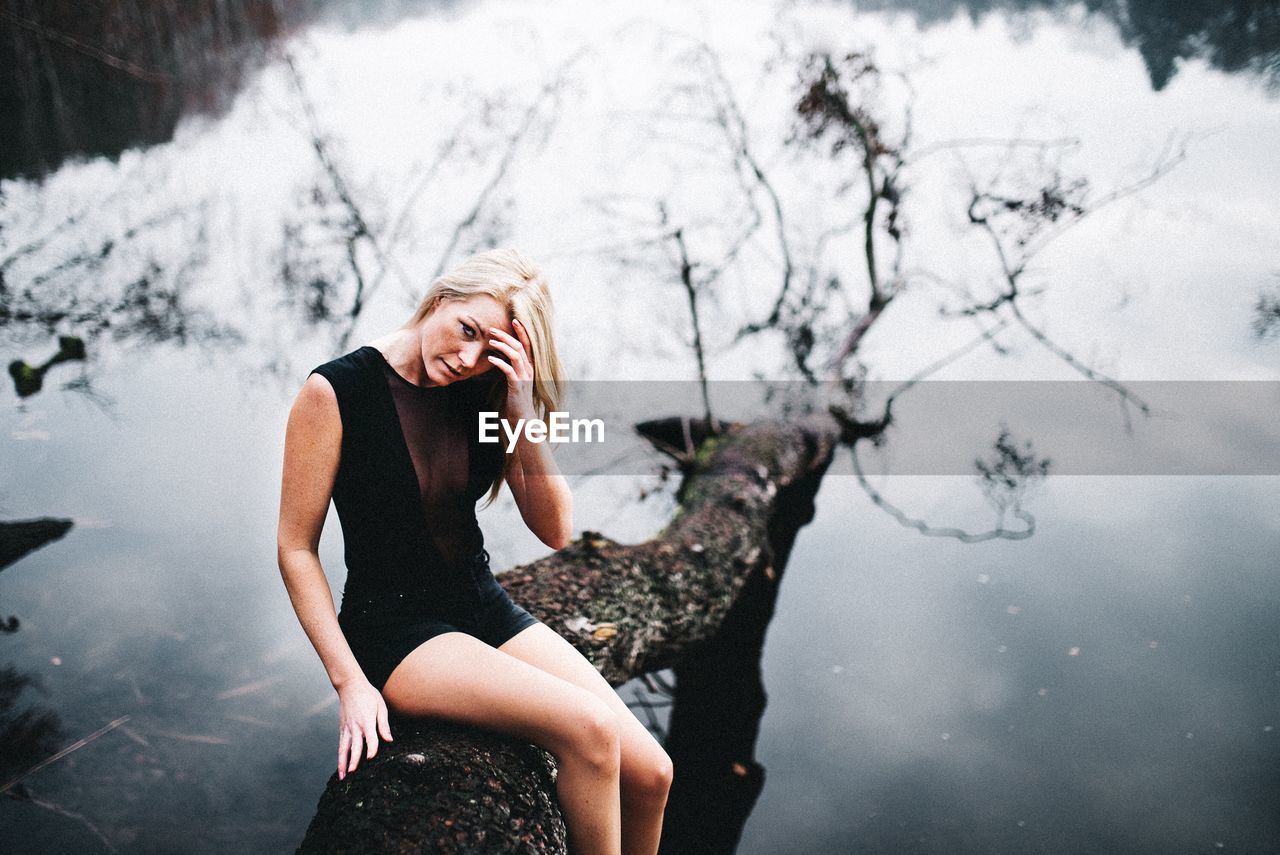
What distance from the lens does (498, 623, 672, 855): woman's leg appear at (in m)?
1.53

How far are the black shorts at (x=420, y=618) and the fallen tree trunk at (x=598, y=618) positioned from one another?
0.16 meters

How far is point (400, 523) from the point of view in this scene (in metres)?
1.58

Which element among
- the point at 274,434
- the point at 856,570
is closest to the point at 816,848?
the point at 856,570

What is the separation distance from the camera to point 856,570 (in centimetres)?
395

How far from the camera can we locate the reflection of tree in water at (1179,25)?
14.8 feet

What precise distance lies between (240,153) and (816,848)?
559 centimetres

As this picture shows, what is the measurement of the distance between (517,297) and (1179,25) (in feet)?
18.2

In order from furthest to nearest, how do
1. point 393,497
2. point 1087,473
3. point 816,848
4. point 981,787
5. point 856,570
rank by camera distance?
point 1087,473, point 856,570, point 981,787, point 816,848, point 393,497

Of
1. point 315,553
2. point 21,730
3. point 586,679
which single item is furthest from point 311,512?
point 21,730

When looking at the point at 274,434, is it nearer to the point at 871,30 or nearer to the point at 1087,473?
the point at 871,30

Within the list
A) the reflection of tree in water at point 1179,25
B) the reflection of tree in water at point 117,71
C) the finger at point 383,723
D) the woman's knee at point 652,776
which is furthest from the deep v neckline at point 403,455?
the reflection of tree in water at point 117,71

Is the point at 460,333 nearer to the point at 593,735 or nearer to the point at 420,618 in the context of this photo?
the point at 420,618

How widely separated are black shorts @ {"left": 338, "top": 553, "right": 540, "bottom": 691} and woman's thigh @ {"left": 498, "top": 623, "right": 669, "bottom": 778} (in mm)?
44

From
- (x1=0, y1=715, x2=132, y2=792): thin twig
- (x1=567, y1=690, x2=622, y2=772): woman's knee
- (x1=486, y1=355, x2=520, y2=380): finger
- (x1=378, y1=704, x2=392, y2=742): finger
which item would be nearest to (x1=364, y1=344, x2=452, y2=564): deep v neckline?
(x1=486, y1=355, x2=520, y2=380): finger
